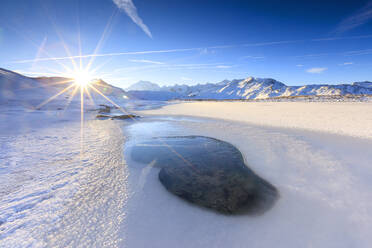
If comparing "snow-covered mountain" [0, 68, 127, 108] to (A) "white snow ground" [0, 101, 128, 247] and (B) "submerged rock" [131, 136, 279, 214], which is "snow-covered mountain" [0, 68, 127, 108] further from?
(B) "submerged rock" [131, 136, 279, 214]

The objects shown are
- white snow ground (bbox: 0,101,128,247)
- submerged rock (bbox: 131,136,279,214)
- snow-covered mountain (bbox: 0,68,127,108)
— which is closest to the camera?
white snow ground (bbox: 0,101,128,247)

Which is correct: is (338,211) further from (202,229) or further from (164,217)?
(164,217)

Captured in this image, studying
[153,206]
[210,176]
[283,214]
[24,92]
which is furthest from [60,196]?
[24,92]

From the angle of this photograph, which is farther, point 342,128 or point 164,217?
point 342,128

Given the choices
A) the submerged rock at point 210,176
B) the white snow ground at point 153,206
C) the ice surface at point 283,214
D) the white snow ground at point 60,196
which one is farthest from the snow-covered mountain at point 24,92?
the ice surface at point 283,214

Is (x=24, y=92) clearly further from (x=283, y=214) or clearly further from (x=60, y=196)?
(x=283, y=214)

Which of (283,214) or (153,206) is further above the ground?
(283,214)

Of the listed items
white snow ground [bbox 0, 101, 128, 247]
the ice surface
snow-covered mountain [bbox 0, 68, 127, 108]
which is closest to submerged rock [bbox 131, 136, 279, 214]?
the ice surface

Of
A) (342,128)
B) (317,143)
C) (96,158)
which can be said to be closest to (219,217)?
(96,158)
